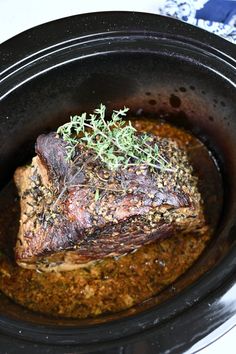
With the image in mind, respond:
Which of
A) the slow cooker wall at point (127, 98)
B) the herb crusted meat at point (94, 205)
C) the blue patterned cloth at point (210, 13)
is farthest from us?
the blue patterned cloth at point (210, 13)

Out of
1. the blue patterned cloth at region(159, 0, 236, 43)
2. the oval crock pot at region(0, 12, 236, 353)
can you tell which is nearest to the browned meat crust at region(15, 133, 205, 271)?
the oval crock pot at region(0, 12, 236, 353)

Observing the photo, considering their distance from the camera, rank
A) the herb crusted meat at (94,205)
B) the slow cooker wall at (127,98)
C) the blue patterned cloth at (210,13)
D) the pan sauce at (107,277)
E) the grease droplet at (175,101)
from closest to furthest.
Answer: the herb crusted meat at (94,205) → the pan sauce at (107,277) → the slow cooker wall at (127,98) → the grease droplet at (175,101) → the blue patterned cloth at (210,13)

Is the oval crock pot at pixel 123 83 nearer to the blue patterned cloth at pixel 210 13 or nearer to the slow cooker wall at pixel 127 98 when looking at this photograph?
the slow cooker wall at pixel 127 98

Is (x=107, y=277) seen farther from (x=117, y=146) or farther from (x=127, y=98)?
A: (x=127, y=98)

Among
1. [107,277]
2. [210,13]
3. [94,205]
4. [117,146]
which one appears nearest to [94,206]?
[94,205]

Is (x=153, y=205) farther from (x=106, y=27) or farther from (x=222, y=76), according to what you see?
(x=106, y=27)

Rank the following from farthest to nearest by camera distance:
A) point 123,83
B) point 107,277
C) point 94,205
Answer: point 123,83, point 107,277, point 94,205

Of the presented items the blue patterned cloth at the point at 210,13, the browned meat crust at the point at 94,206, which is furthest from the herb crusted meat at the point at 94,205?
the blue patterned cloth at the point at 210,13

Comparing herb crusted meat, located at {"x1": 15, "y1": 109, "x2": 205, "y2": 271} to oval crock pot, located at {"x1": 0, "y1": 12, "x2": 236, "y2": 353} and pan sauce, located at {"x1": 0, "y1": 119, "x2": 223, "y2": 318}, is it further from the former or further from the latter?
oval crock pot, located at {"x1": 0, "y1": 12, "x2": 236, "y2": 353}
